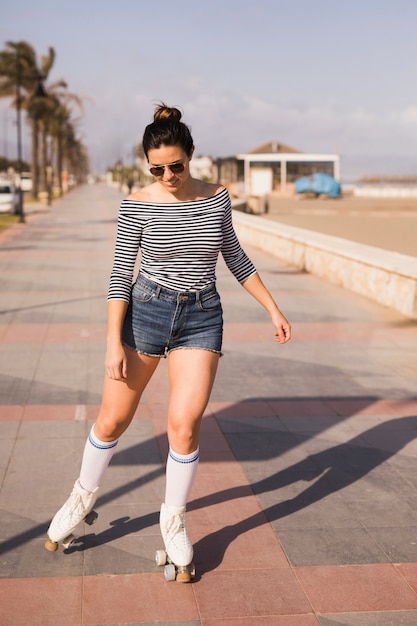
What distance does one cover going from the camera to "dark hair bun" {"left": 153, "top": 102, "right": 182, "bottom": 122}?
3.12 metres


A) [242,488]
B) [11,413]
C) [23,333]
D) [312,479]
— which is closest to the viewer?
[242,488]

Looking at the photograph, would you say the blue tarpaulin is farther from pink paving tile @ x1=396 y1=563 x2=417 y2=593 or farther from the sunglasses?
the sunglasses

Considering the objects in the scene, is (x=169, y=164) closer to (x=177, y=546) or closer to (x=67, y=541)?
(x=177, y=546)

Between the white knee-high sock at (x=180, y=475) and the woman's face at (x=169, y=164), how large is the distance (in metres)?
1.09

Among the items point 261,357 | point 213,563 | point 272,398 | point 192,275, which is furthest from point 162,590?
point 261,357

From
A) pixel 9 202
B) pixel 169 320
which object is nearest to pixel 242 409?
pixel 169 320

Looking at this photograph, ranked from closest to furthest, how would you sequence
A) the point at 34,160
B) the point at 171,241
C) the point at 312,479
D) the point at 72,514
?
the point at 171,241 → the point at 72,514 → the point at 312,479 → the point at 34,160

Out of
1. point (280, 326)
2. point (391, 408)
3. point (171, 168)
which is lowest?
point (391, 408)

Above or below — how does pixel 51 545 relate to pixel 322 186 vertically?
below

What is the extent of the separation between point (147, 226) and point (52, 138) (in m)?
86.4

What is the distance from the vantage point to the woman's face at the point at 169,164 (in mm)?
3117

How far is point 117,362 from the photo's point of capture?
10.6 feet

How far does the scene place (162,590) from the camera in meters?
3.30

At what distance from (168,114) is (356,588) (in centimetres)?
205
